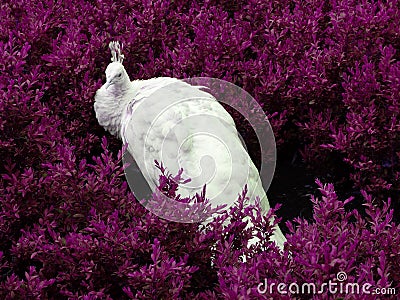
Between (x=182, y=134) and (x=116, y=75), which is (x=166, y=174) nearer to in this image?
(x=182, y=134)

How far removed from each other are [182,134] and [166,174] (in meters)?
0.53

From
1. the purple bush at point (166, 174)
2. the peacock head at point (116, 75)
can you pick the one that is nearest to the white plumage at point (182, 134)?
the peacock head at point (116, 75)

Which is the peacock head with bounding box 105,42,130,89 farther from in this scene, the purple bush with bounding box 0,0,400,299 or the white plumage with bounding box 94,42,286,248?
the purple bush with bounding box 0,0,400,299

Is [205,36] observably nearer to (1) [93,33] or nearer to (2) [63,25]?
(1) [93,33]

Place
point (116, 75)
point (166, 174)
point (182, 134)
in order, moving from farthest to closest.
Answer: point (116, 75) < point (182, 134) < point (166, 174)

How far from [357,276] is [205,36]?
1.92m

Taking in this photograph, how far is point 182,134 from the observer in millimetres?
2893

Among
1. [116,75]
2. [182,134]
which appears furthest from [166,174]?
[116,75]

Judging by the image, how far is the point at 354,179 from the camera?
130 inches

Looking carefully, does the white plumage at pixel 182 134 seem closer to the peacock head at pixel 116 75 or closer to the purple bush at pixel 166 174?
the peacock head at pixel 116 75

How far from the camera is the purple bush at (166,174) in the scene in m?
2.20

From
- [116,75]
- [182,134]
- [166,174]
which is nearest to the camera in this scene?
[166,174]

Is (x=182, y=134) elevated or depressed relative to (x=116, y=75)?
depressed

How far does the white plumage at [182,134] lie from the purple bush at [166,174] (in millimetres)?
235
